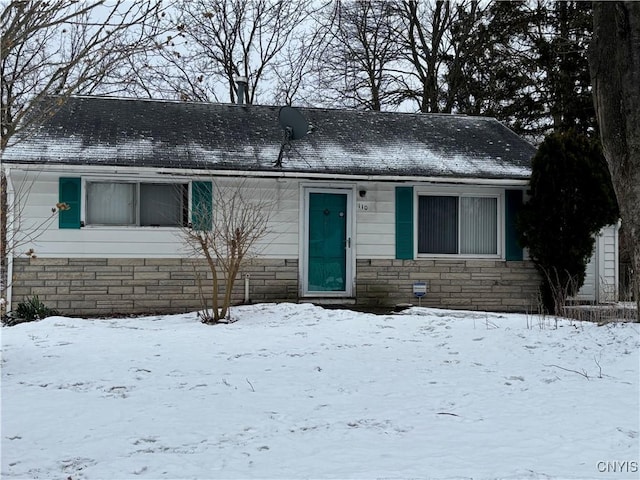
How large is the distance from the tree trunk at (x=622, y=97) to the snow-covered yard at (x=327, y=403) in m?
1.23

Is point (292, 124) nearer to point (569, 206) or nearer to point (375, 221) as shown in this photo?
point (375, 221)

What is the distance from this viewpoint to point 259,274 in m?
10.3

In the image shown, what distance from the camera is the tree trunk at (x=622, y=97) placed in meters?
5.80

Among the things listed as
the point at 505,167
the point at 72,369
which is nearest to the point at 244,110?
the point at 505,167

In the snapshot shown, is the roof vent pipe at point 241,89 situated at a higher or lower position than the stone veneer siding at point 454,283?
higher

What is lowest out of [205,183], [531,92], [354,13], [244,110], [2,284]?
[2,284]

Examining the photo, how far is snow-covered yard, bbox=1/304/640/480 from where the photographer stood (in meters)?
3.44

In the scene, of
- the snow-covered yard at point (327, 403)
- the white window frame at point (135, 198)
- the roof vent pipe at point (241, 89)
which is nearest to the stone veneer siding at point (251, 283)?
the white window frame at point (135, 198)

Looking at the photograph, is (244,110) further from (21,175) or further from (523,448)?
(523,448)

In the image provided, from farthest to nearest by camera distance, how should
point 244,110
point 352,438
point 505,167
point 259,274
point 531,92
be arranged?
point 531,92 → point 244,110 → point 505,167 → point 259,274 → point 352,438

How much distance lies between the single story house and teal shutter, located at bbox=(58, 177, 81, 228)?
0.05ft

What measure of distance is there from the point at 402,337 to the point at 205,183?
470 cm

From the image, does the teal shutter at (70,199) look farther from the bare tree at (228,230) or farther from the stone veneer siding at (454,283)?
the stone veneer siding at (454,283)

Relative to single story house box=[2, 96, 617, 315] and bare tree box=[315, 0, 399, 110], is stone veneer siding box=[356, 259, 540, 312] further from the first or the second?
bare tree box=[315, 0, 399, 110]
